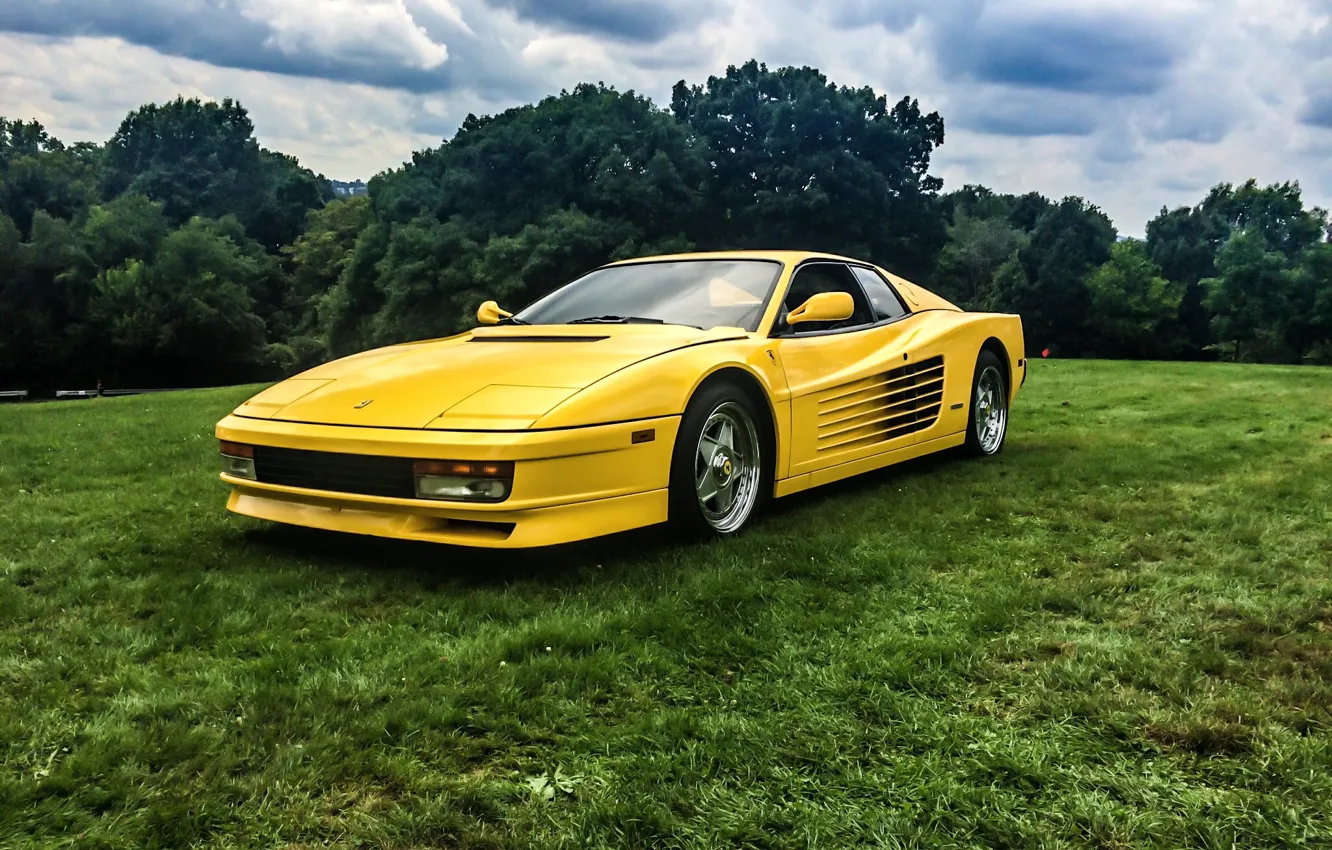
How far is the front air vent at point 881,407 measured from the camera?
4.73 meters

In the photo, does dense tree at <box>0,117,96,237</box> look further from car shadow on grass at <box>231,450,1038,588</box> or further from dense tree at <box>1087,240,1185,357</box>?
car shadow on grass at <box>231,450,1038,588</box>

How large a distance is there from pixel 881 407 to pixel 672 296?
1.19 meters

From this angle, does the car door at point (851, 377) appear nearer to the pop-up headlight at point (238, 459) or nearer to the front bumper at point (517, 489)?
the front bumper at point (517, 489)

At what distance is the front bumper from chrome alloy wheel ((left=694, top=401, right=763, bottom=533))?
0.96 feet

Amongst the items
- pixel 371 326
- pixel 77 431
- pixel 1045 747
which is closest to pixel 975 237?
pixel 371 326

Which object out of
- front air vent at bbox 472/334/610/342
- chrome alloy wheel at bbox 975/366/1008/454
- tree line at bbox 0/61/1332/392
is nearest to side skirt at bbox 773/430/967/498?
chrome alloy wheel at bbox 975/366/1008/454

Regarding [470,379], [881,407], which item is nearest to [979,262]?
[881,407]

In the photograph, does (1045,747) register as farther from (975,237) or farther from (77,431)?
(975,237)

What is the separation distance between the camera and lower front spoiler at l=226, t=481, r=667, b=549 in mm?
3445

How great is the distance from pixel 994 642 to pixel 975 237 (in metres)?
58.4

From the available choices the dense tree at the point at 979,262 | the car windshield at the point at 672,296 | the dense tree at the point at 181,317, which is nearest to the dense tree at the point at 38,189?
the dense tree at the point at 181,317

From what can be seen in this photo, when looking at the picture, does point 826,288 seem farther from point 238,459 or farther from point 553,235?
point 553,235

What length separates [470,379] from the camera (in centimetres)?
388

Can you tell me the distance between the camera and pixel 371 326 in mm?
35375
